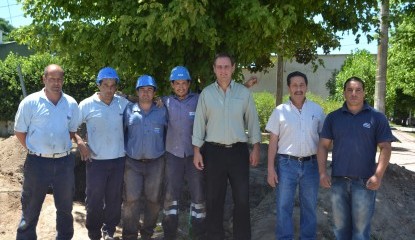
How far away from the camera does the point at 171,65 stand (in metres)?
5.89

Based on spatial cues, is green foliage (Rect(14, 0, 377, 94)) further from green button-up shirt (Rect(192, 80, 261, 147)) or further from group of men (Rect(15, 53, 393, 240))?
green button-up shirt (Rect(192, 80, 261, 147))

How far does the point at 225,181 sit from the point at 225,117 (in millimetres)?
668

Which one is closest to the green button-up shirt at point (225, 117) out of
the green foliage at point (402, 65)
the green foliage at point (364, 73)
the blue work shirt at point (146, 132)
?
the blue work shirt at point (146, 132)

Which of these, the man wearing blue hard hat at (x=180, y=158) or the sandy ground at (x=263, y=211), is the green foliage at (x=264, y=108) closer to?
the sandy ground at (x=263, y=211)

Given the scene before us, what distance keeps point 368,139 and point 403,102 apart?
3584 centimetres

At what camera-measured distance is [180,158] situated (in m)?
4.81

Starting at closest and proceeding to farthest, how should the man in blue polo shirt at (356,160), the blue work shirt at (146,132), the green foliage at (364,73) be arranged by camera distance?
the man in blue polo shirt at (356,160) < the blue work shirt at (146,132) < the green foliage at (364,73)

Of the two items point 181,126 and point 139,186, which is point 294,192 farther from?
point 139,186

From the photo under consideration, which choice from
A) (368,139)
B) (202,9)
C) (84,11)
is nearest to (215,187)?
(368,139)

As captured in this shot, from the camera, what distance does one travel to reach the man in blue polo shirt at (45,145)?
4.47 meters

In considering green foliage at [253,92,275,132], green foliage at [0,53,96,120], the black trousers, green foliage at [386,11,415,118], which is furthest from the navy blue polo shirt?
green foliage at [253,92,275,132]

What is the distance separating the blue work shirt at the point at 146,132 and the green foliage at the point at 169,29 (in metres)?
0.86

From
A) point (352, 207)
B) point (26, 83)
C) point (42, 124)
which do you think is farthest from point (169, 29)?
point (26, 83)

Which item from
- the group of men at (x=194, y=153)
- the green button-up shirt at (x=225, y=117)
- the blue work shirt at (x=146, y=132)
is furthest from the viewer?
the blue work shirt at (x=146, y=132)
